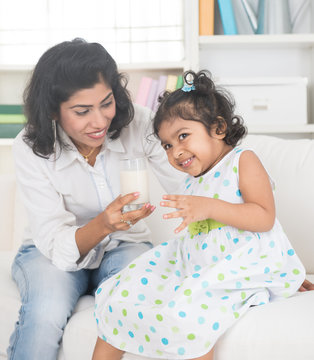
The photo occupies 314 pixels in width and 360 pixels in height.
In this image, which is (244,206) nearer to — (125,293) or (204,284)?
(204,284)

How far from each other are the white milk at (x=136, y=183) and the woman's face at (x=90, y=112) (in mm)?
196

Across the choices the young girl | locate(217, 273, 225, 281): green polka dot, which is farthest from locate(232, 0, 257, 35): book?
locate(217, 273, 225, 281): green polka dot

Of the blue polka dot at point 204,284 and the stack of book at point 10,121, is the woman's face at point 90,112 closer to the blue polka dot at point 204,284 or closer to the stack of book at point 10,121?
the blue polka dot at point 204,284

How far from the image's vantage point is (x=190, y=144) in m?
1.50


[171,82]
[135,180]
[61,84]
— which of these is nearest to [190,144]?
[135,180]

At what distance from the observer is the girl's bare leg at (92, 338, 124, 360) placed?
4.55 feet

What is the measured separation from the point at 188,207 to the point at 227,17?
72.2 inches

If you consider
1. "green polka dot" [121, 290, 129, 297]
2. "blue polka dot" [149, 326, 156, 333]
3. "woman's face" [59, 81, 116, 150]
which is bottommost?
"blue polka dot" [149, 326, 156, 333]

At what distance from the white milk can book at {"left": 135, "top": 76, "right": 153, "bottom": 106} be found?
56.9 inches

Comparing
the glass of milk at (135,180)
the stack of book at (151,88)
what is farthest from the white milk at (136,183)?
the stack of book at (151,88)

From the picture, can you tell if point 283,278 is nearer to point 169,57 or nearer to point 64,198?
point 64,198

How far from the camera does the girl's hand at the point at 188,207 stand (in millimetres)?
1282

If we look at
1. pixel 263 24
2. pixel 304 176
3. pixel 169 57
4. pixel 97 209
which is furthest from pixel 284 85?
pixel 97 209

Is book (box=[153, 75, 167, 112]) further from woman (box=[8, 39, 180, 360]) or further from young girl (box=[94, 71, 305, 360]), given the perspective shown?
young girl (box=[94, 71, 305, 360])
